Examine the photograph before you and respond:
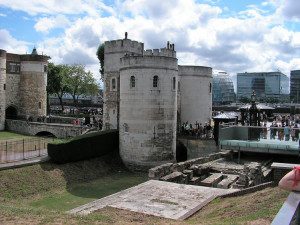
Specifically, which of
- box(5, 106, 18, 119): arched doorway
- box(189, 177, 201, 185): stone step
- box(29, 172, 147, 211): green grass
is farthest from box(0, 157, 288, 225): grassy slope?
box(5, 106, 18, 119): arched doorway

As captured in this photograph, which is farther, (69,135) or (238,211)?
(69,135)

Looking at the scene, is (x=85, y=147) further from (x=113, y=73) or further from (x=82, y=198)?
(x=113, y=73)

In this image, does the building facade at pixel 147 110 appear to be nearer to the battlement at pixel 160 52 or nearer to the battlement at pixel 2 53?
the battlement at pixel 160 52

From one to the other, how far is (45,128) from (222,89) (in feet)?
327

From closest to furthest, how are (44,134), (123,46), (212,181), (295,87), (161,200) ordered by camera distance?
1. (161,200)
2. (212,181)
3. (123,46)
4. (44,134)
5. (295,87)

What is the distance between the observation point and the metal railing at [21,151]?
26.7 metres

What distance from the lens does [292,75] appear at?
132250 millimetres

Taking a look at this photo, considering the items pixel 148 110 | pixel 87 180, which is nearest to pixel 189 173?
pixel 87 180

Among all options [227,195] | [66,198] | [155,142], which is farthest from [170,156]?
[227,195]

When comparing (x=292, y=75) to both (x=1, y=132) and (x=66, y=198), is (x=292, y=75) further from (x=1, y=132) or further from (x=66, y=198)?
(x=66, y=198)

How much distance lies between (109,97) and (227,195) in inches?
895

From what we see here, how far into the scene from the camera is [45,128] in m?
40.8

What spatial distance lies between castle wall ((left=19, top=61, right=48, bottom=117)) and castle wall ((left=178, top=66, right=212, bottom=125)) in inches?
707

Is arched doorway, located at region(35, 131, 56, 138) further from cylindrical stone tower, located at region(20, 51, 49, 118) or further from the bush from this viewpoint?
the bush
